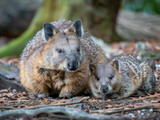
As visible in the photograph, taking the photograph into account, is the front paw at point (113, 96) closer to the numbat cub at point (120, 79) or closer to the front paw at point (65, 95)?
the numbat cub at point (120, 79)

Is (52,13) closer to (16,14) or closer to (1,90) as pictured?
(16,14)

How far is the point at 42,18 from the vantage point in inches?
670

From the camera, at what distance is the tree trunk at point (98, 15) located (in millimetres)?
16766

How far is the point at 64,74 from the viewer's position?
721 centimetres

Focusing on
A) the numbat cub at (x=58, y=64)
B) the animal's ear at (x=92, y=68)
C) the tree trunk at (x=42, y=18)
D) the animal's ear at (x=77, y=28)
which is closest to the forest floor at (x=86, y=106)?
the numbat cub at (x=58, y=64)

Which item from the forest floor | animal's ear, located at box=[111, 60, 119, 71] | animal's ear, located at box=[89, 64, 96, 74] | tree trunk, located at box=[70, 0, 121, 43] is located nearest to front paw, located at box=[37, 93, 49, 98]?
the forest floor

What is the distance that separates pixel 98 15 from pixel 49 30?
1039 centimetres

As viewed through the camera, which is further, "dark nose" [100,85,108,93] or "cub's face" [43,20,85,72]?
"dark nose" [100,85,108,93]

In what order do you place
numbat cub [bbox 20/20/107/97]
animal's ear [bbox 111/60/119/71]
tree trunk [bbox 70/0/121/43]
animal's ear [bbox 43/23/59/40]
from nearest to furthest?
numbat cub [bbox 20/20/107/97] < animal's ear [bbox 43/23/59/40] < animal's ear [bbox 111/60/119/71] < tree trunk [bbox 70/0/121/43]

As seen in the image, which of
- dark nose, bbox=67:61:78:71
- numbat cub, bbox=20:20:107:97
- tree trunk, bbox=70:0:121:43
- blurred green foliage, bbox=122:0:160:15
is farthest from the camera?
blurred green foliage, bbox=122:0:160:15

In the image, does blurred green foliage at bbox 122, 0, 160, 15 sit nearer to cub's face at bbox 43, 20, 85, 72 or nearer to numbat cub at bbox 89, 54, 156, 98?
numbat cub at bbox 89, 54, 156, 98

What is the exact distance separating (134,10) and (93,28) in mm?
9853

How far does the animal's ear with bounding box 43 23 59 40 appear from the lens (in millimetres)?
7117

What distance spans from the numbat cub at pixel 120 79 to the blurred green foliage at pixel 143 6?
16.4 meters
